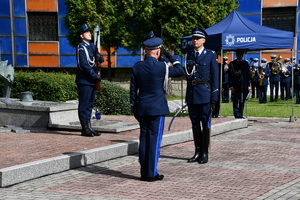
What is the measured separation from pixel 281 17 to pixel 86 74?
21.1 metres

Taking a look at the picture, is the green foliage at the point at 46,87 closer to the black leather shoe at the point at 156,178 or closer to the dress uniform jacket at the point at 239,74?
the dress uniform jacket at the point at 239,74

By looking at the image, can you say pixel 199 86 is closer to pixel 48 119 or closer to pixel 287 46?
pixel 48 119

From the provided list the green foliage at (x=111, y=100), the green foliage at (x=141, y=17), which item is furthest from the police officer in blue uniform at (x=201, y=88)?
the green foliage at (x=141, y=17)

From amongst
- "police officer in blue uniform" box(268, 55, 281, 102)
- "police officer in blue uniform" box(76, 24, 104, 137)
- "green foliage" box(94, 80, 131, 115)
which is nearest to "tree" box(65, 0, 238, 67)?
"police officer in blue uniform" box(268, 55, 281, 102)

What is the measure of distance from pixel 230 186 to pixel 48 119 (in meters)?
5.63

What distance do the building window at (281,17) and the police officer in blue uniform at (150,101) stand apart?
23.2 meters

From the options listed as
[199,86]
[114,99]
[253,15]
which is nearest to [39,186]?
[199,86]

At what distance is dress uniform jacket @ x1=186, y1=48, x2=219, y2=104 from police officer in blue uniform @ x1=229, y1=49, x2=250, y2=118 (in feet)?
18.5

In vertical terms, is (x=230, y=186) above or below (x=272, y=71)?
below

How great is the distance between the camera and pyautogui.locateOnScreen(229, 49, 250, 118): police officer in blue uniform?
535 inches

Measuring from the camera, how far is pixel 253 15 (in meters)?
28.8

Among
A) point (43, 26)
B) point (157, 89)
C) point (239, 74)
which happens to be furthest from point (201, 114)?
point (43, 26)

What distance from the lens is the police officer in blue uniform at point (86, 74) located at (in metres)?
9.55

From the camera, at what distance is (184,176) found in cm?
702
